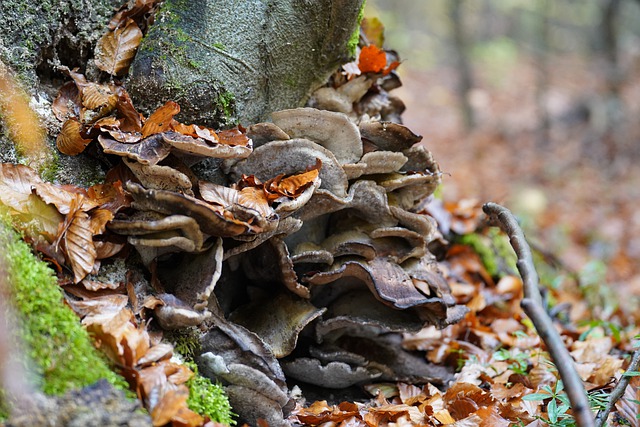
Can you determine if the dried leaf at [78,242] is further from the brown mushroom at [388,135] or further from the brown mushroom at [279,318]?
the brown mushroom at [388,135]

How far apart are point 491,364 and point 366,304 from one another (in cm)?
116

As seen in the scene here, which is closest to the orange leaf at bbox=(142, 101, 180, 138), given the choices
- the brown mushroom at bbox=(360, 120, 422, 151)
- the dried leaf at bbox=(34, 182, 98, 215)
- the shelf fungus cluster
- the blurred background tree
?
the shelf fungus cluster

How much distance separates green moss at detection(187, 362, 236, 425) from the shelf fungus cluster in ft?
0.27

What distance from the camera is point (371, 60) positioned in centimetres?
353

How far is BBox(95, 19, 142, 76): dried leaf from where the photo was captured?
315 centimetres

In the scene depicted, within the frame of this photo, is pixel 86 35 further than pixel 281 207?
Yes

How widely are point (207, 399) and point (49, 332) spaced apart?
2.46 ft

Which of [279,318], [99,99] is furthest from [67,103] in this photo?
[279,318]

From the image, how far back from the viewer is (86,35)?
322 cm

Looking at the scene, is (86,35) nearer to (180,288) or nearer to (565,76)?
(180,288)

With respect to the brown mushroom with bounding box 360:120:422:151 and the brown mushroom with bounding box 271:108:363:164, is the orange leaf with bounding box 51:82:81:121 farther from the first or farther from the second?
the brown mushroom with bounding box 360:120:422:151

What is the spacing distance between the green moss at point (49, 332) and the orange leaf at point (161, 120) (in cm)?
80

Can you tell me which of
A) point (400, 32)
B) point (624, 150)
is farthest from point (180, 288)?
point (400, 32)

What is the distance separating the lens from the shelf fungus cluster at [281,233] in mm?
2615
